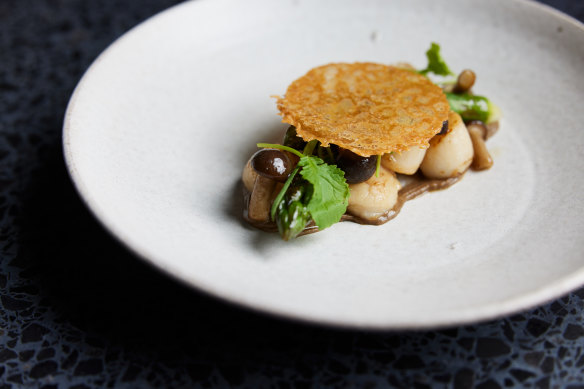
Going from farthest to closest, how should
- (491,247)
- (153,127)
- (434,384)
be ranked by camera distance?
1. (153,127)
2. (491,247)
3. (434,384)

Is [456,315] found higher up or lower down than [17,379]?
higher up

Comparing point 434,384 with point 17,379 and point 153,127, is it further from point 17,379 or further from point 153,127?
point 153,127

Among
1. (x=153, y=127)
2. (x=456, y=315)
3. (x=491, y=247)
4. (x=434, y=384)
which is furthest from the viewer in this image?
(x=153, y=127)

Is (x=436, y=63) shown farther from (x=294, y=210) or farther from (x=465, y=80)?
(x=294, y=210)

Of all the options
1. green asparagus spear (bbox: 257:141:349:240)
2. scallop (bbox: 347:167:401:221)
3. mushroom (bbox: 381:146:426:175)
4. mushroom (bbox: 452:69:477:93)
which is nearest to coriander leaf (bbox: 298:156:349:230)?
green asparagus spear (bbox: 257:141:349:240)

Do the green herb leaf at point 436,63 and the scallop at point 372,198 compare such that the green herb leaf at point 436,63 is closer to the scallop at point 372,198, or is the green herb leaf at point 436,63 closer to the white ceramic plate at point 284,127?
the white ceramic plate at point 284,127

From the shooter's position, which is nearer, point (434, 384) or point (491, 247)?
point (434, 384)

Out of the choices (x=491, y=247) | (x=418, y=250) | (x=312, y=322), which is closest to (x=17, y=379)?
(x=312, y=322)

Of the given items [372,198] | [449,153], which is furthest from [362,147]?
[449,153]

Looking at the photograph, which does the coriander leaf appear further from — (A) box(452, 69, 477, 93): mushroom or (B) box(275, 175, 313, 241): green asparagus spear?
(A) box(452, 69, 477, 93): mushroom
